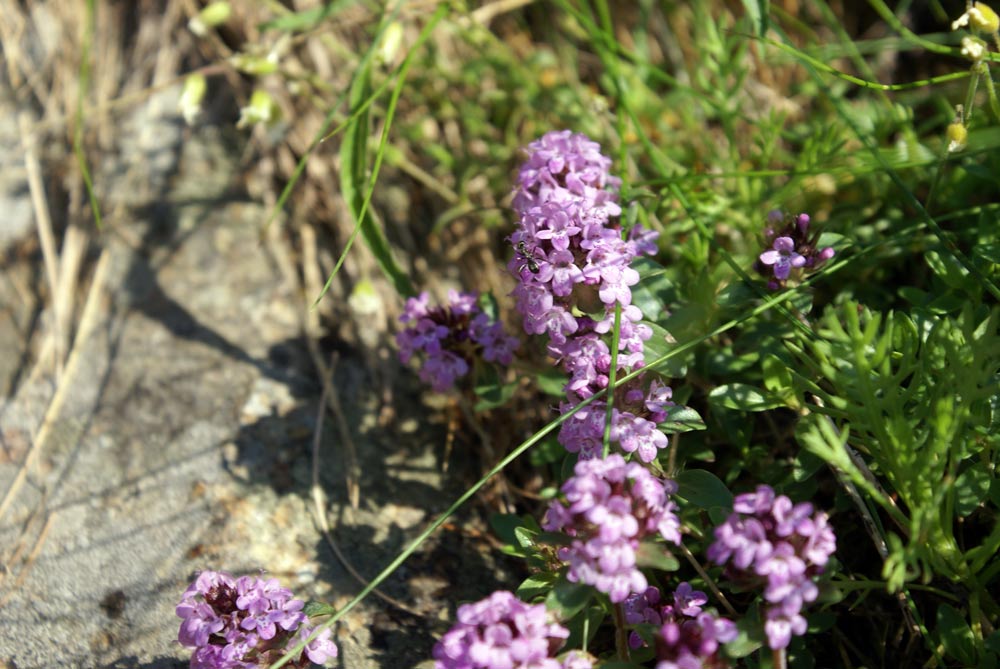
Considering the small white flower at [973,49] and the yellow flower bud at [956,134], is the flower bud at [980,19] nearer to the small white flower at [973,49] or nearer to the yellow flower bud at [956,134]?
the small white flower at [973,49]

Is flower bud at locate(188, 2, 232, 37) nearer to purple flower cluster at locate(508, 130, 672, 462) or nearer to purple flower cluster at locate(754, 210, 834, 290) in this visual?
purple flower cluster at locate(508, 130, 672, 462)

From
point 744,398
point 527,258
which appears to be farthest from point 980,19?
point 527,258

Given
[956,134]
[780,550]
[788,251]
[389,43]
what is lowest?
[780,550]

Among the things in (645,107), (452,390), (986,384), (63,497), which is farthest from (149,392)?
(986,384)

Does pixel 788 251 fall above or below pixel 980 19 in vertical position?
below

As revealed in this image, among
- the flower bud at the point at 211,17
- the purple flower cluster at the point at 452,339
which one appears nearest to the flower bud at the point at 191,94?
the flower bud at the point at 211,17

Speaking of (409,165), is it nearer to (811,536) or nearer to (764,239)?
(764,239)

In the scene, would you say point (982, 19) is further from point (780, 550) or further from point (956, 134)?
point (780, 550)
